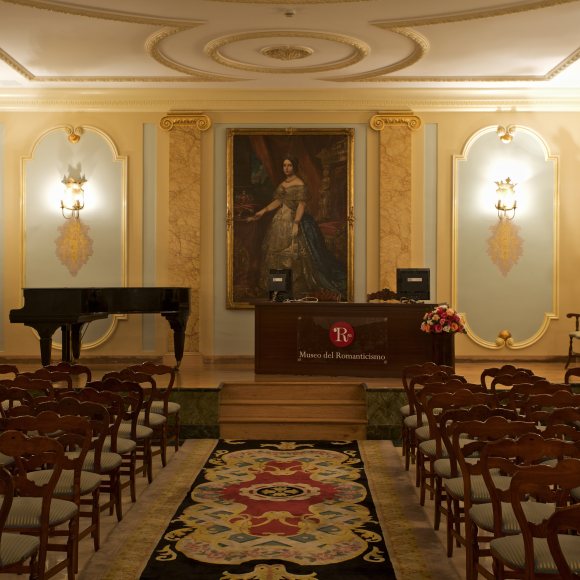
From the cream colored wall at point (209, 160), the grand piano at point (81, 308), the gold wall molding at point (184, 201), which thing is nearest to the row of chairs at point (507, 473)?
the grand piano at point (81, 308)

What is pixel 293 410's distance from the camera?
8.73 meters

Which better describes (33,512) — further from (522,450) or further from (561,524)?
(561,524)

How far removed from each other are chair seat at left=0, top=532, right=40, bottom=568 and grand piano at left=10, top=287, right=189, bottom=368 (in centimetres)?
558

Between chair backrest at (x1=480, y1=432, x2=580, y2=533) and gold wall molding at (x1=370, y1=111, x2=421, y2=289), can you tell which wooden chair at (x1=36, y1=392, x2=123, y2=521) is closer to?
chair backrest at (x1=480, y1=432, x2=580, y2=533)

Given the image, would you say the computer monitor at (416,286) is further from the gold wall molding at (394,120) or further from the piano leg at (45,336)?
the piano leg at (45,336)

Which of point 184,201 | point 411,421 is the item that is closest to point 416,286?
point 411,421

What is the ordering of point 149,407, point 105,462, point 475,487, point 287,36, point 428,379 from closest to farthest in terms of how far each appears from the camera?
point 475,487 < point 105,462 < point 428,379 < point 149,407 < point 287,36

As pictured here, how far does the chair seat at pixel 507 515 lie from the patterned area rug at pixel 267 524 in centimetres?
63

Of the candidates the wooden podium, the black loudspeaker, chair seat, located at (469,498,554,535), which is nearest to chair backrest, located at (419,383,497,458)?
chair seat, located at (469,498,554,535)

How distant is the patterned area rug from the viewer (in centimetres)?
448

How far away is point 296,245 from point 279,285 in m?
1.70

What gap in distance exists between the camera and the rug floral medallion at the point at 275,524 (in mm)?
4473

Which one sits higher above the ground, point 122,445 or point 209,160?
point 209,160

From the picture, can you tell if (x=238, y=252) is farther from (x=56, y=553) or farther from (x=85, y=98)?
(x=56, y=553)
